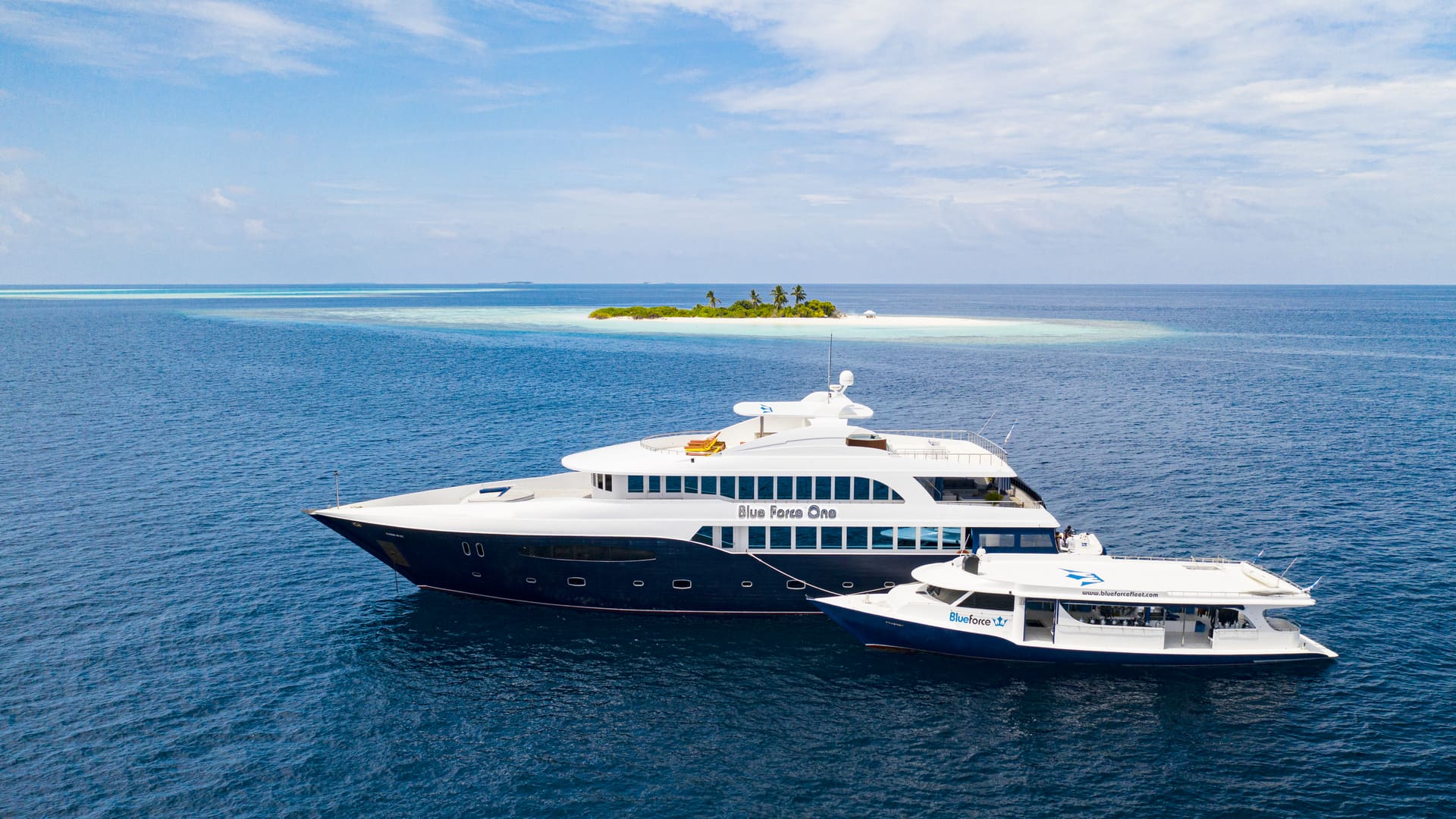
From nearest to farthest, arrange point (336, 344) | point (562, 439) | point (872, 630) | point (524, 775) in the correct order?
1. point (524, 775)
2. point (872, 630)
3. point (562, 439)
4. point (336, 344)

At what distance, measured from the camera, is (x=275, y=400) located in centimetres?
8575

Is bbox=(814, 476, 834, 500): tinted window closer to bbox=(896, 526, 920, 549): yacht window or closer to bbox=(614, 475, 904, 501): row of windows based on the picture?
bbox=(614, 475, 904, 501): row of windows

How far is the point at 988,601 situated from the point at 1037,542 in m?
4.01

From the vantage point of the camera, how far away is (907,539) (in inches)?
1339

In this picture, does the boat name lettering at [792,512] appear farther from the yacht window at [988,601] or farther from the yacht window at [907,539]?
the yacht window at [988,601]

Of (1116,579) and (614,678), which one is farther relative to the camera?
(1116,579)

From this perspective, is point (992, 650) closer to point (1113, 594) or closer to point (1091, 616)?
point (1091, 616)

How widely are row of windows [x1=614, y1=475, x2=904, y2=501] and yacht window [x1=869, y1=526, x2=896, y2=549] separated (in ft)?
4.12

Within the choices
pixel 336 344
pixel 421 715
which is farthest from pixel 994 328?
pixel 421 715

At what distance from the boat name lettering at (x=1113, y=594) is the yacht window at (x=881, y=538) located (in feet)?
23.8

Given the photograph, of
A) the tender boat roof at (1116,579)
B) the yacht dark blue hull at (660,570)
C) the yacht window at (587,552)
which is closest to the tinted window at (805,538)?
the yacht dark blue hull at (660,570)

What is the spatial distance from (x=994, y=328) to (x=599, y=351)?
98014 millimetres

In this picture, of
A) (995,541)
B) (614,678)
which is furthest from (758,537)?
(995,541)

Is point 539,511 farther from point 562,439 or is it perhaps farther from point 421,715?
point 562,439
